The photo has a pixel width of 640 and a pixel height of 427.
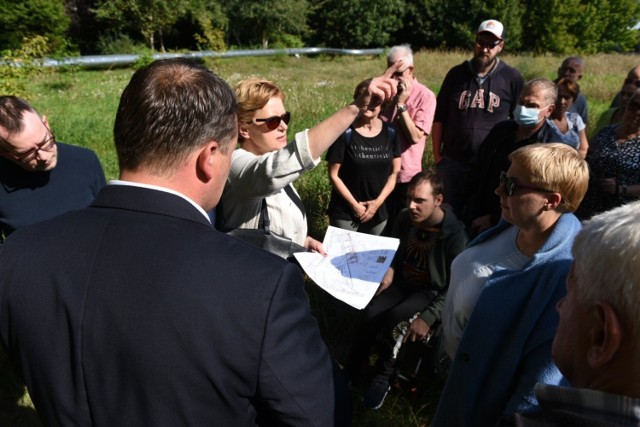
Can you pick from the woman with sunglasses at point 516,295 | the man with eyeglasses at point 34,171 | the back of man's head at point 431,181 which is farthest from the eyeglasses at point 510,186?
the man with eyeglasses at point 34,171

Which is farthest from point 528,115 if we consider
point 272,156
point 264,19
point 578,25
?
point 578,25

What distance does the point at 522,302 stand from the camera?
1857 millimetres

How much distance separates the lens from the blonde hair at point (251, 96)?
2.45 metres

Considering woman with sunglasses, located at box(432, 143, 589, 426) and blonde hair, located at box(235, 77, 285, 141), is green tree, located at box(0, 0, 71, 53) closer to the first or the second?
blonde hair, located at box(235, 77, 285, 141)

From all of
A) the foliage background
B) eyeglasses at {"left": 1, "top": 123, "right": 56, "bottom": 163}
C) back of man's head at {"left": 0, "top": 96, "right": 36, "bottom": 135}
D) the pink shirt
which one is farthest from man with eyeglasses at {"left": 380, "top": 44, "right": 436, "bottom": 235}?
the foliage background

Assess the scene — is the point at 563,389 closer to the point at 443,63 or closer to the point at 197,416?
the point at 197,416

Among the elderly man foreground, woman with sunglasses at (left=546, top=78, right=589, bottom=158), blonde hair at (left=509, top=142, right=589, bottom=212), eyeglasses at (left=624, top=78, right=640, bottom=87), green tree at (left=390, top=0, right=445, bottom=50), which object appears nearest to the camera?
the elderly man foreground

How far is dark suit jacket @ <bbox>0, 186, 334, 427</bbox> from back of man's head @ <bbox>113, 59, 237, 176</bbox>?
0.30 feet

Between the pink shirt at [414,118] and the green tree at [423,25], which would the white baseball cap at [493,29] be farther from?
the green tree at [423,25]

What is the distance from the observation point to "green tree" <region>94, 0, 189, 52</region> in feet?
91.5

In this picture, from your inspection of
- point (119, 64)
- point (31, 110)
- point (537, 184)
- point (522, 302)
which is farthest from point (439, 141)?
point (119, 64)

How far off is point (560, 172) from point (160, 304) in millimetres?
1642

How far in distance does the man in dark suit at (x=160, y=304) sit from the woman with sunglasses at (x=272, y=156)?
71 centimetres

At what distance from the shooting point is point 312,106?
9969mm
